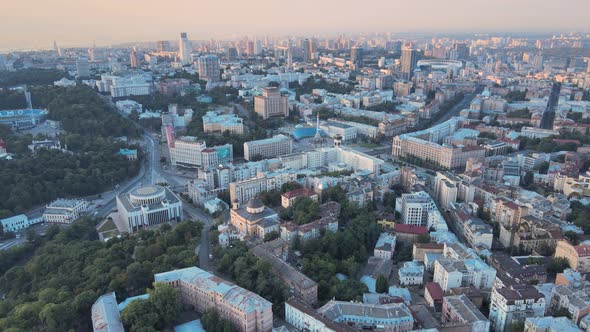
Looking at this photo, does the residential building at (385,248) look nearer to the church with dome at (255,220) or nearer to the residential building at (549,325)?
the church with dome at (255,220)

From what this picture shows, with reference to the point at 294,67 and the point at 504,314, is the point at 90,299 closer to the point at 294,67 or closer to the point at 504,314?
the point at 504,314

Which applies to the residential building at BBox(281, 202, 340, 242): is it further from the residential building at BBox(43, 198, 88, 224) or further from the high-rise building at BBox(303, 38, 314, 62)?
the high-rise building at BBox(303, 38, 314, 62)

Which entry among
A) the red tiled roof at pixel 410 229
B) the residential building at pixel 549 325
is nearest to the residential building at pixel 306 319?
the residential building at pixel 549 325

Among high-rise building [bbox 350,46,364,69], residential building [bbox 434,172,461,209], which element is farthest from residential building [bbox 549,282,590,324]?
high-rise building [bbox 350,46,364,69]

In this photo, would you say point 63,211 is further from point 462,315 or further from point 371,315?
point 462,315

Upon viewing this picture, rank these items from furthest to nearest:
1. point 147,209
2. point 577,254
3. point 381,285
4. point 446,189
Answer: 1. point 446,189
2. point 147,209
3. point 577,254
4. point 381,285

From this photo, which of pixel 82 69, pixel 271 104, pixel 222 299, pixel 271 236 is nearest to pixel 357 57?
pixel 271 104
